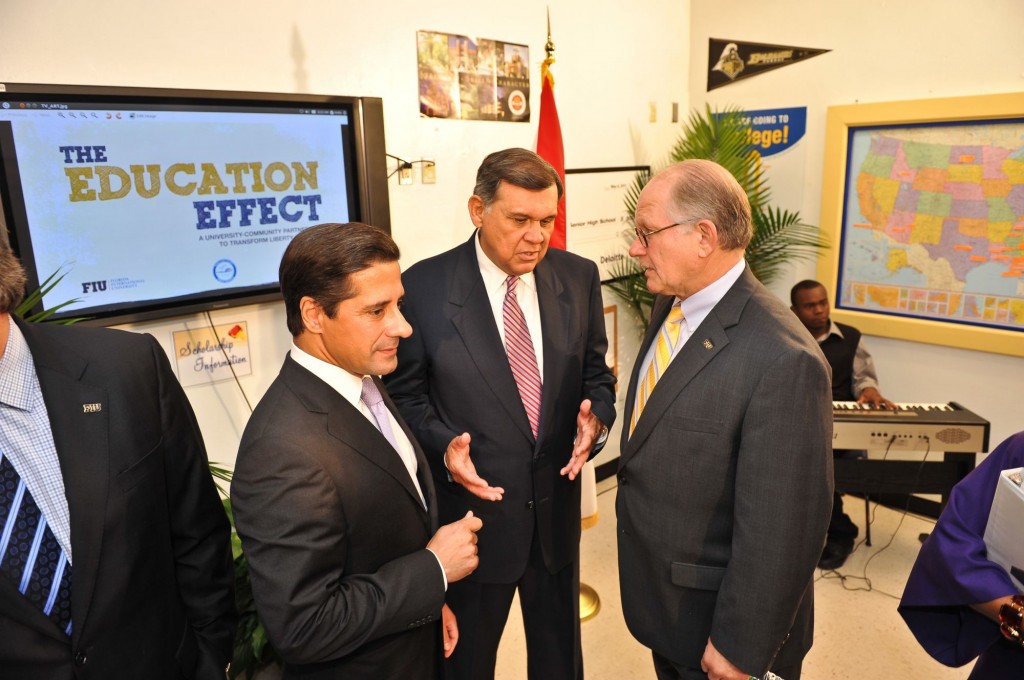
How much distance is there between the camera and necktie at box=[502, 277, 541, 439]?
2002mm

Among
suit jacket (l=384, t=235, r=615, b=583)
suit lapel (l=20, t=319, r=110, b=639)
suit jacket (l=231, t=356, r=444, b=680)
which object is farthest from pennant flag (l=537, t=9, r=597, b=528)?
suit lapel (l=20, t=319, r=110, b=639)

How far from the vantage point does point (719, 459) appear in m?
1.44

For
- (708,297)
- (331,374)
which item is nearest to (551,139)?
(708,297)

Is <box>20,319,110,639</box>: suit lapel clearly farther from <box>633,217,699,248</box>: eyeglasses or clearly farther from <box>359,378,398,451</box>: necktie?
<box>633,217,699,248</box>: eyeglasses

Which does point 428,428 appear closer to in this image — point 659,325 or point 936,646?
point 659,325

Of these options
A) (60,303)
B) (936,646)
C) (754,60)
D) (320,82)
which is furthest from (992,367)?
(60,303)

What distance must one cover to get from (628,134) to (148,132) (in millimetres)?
2762

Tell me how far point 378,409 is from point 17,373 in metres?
0.64

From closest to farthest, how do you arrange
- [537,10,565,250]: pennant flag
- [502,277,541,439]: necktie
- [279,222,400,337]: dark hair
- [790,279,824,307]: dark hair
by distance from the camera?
[279,222,400,337]: dark hair
[502,277,541,439]: necktie
[537,10,565,250]: pennant flag
[790,279,824,307]: dark hair

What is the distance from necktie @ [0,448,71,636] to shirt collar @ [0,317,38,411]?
0.10m

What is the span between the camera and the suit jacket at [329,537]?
1.15m

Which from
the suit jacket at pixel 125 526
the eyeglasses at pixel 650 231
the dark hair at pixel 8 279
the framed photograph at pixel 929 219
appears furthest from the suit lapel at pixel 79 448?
the framed photograph at pixel 929 219

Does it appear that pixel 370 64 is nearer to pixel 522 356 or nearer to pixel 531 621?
pixel 522 356

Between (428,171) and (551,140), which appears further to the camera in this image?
(551,140)
